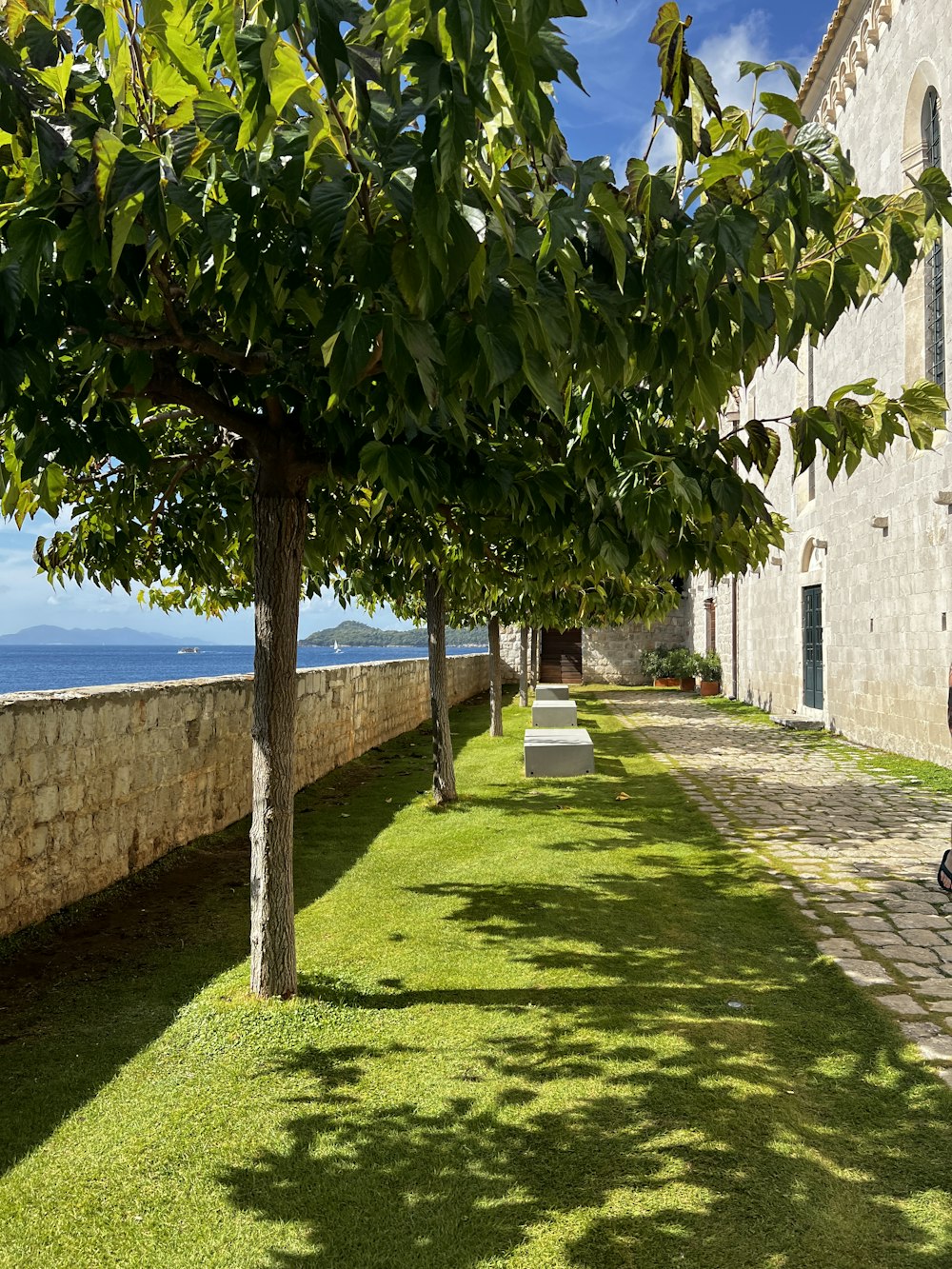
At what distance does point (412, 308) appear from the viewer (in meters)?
2.00

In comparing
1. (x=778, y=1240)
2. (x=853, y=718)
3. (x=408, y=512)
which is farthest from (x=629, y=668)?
(x=778, y=1240)

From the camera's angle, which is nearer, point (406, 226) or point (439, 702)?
point (406, 226)

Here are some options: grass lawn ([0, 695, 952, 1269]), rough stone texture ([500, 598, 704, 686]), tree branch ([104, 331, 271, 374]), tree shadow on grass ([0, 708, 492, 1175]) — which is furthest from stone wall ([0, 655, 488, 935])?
rough stone texture ([500, 598, 704, 686])

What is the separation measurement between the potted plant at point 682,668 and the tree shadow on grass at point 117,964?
77.3ft

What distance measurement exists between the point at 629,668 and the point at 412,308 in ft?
105

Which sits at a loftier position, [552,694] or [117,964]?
[552,694]

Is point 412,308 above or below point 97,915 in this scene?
above

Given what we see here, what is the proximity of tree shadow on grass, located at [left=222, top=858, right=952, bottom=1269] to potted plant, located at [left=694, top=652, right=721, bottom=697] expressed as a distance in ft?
79.5

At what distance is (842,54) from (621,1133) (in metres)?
16.8

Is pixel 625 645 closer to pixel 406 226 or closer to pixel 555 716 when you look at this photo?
pixel 555 716

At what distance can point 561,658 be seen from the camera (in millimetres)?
35281

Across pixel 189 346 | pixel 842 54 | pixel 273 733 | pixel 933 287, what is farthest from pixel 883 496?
pixel 189 346

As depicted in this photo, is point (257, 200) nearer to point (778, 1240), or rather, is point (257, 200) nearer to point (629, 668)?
point (778, 1240)

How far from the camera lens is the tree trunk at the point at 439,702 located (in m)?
10.0
